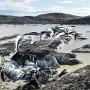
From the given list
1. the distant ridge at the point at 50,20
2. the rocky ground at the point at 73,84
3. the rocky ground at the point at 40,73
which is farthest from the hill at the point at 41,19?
the rocky ground at the point at 73,84

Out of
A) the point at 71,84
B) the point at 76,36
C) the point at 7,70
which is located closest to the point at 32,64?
the point at 7,70

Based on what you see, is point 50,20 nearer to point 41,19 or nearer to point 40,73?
point 41,19

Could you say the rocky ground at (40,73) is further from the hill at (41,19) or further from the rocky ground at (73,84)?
the hill at (41,19)

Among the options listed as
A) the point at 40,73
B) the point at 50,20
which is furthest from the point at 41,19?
the point at 40,73

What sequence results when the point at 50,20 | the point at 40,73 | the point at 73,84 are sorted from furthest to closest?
1. the point at 50,20
2. the point at 40,73
3. the point at 73,84

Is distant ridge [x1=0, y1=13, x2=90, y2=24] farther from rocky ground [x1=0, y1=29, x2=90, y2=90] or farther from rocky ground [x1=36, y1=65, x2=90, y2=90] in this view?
Result: rocky ground [x1=36, y1=65, x2=90, y2=90]

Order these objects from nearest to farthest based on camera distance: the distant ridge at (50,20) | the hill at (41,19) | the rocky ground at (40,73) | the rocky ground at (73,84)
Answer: the rocky ground at (73,84)
the rocky ground at (40,73)
the distant ridge at (50,20)
the hill at (41,19)

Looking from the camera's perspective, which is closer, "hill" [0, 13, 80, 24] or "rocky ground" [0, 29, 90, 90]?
"rocky ground" [0, 29, 90, 90]

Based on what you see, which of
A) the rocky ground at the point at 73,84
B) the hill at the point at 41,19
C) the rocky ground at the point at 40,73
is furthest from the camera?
the hill at the point at 41,19

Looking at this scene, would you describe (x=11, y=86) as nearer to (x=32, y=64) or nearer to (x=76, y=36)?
(x=32, y=64)

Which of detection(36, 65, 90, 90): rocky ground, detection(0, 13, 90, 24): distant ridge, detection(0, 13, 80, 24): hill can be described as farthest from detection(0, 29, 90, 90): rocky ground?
detection(0, 13, 80, 24): hill

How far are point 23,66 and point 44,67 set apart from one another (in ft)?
5.03

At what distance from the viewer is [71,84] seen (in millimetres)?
14086

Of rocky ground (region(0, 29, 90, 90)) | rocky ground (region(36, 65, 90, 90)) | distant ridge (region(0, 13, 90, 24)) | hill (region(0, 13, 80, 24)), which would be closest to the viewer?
rocky ground (region(36, 65, 90, 90))
